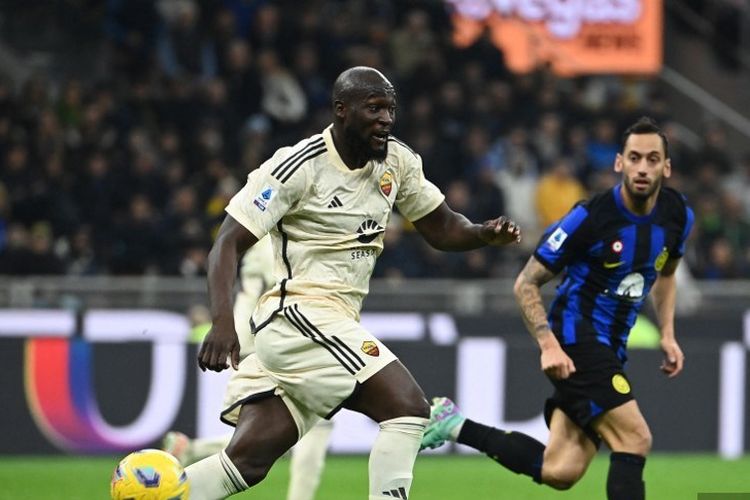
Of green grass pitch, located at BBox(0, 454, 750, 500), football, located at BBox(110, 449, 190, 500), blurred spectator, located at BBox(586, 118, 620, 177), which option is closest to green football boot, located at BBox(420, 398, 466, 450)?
football, located at BBox(110, 449, 190, 500)

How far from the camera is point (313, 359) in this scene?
5.64 metres

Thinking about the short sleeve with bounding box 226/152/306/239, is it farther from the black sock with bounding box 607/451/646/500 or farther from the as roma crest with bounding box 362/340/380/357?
the black sock with bounding box 607/451/646/500

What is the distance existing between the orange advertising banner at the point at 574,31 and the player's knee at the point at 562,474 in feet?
37.3

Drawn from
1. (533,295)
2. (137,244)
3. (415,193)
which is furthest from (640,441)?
(137,244)

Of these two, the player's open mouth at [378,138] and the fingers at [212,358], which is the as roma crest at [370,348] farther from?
the player's open mouth at [378,138]

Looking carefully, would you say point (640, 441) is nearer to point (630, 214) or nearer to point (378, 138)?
point (630, 214)

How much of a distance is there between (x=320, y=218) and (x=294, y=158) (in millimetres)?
259

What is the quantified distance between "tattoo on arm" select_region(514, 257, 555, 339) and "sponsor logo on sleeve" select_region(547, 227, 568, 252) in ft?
0.34

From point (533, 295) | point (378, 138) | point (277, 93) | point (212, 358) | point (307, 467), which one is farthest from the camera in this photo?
point (277, 93)

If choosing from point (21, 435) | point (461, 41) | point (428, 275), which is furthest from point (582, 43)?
point (21, 435)

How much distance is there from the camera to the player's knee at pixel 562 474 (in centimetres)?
673

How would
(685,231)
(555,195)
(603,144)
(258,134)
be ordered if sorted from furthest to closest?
(603,144)
(555,195)
(258,134)
(685,231)

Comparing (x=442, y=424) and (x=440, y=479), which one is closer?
(x=442, y=424)

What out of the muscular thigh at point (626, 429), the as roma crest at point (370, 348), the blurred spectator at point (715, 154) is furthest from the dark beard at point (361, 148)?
the blurred spectator at point (715, 154)
